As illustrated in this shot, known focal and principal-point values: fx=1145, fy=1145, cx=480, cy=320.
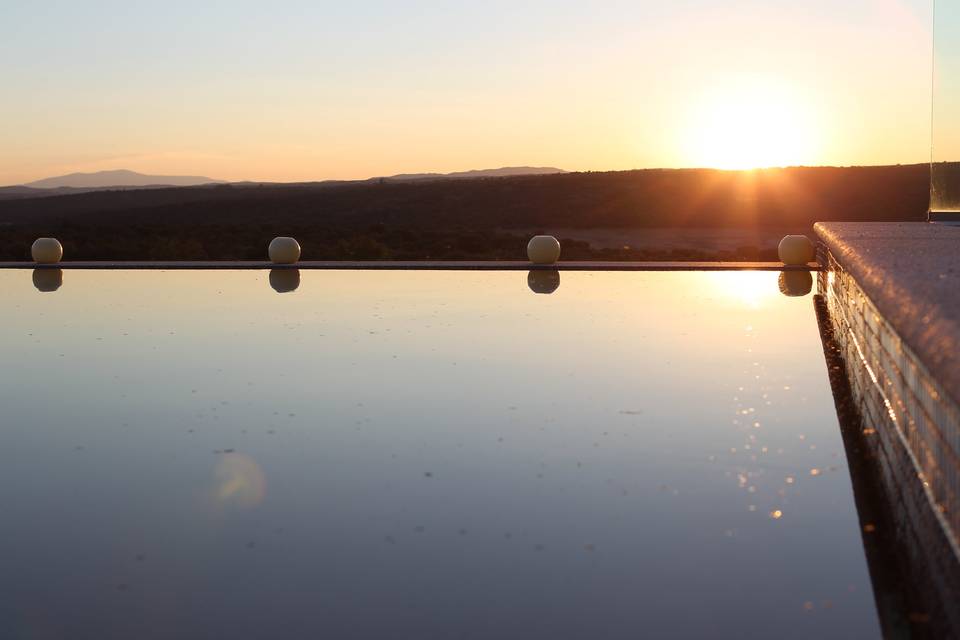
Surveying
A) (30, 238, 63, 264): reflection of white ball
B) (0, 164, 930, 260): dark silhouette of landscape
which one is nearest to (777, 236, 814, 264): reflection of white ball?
(0, 164, 930, 260): dark silhouette of landscape

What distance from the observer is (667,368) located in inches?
385

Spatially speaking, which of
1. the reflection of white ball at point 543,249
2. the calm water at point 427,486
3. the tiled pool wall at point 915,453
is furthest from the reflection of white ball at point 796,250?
the tiled pool wall at point 915,453

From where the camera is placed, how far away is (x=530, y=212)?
68688mm

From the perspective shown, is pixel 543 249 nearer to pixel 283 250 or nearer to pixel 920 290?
pixel 283 250

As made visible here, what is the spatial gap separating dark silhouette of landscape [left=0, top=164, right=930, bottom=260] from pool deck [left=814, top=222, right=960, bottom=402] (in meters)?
20.8

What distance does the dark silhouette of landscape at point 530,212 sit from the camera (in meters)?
35.5

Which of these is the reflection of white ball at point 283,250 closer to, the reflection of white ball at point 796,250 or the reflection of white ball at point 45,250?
the reflection of white ball at point 45,250

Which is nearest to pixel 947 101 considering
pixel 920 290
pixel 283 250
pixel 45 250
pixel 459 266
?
pixel 459 266

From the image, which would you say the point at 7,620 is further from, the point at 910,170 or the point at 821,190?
the point at 910,170

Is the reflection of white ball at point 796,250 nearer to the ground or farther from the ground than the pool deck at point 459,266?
farther from the ground

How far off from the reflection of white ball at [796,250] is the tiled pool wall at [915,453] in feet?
39.9

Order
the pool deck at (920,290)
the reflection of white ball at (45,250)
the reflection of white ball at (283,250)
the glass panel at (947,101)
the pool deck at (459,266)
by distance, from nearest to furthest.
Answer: the pool deck at (920,290) → the glass panel at (947,101) → the pool deck at (459,266) → the reflection of white ball at (283,250) → the reflection of white ball at (45,250)

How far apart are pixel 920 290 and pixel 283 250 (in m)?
16.3

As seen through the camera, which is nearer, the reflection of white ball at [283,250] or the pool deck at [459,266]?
the pool deck at [459,266]
